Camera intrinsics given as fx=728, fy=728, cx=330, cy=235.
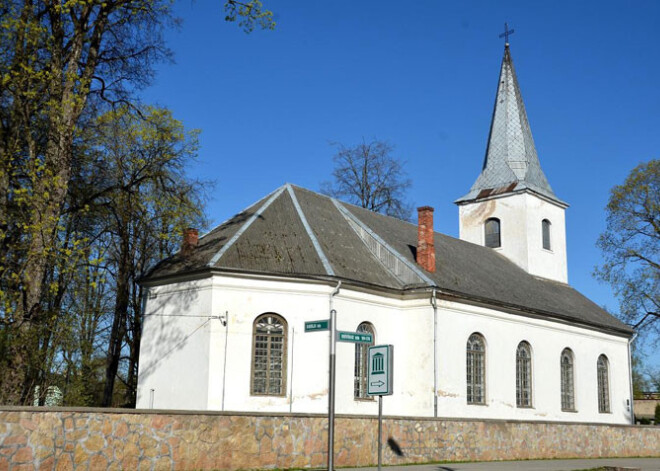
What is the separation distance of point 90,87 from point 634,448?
2032 centimetres

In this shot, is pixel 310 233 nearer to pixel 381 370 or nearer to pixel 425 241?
pixel 425 241

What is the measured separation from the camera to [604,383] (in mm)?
34688

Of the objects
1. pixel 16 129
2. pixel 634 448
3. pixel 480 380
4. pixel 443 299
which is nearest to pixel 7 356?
pixel 16 129

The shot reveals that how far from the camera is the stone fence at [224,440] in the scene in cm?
1153

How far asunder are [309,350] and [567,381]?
14873 mm

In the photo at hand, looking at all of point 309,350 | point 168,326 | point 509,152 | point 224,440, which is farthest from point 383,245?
point 509,152

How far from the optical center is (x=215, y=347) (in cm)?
2164

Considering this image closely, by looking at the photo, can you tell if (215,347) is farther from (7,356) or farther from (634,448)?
(634,448)

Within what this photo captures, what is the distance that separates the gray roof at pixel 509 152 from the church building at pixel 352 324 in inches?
232

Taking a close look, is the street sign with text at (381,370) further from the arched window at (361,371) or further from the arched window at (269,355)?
the arched window at (361,371)

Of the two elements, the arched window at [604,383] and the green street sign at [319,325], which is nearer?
the green street sign at [319,325]

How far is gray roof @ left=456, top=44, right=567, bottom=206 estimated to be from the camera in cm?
3862

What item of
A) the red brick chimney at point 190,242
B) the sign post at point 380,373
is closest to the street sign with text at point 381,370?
the sign post at point 380,373

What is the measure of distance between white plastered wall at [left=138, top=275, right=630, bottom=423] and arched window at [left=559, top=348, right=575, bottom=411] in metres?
4.17
